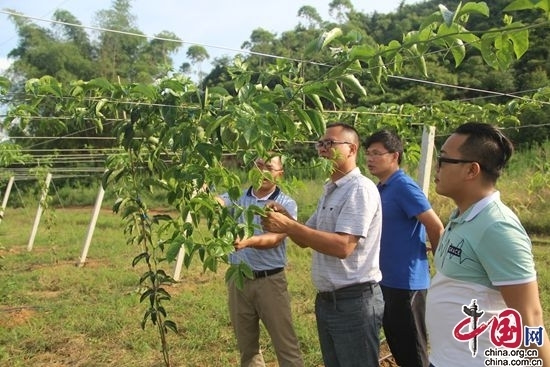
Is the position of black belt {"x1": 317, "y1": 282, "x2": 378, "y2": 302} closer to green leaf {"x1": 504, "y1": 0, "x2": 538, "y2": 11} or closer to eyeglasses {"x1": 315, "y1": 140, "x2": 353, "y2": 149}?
eyeglasses {"x1": 315, "y1": 140, "x2": 353, "y2": 149}

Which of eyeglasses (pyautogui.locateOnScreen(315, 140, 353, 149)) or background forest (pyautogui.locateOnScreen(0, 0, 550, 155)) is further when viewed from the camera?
background forest (pyautogui.locateOnScreen(0, 0, 550, 155))

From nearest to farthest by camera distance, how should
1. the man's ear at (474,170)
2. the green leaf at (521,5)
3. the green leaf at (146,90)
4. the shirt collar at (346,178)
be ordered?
the green leaf at (521,5), the man's ear at (474,170), the green leaf at (146,90), the shirt collar at (346,178)

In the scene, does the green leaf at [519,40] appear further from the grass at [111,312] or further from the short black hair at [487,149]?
the grass at [111,312]

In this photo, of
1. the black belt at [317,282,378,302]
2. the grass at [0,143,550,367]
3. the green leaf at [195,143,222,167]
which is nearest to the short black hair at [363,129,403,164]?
the grass at [0,143,550,367]

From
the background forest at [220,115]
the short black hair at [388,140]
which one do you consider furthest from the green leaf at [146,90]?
the short black hair at [388,140]

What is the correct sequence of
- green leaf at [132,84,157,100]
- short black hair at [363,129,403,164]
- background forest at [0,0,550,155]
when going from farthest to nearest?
background forest at [0,0,550,155], short black hair at [363,129,403,164], green leaf at [132,84,157,100]

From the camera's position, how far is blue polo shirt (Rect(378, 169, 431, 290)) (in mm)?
2580

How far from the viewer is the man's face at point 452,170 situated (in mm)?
1590

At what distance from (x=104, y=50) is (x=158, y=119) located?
2875 centimetres

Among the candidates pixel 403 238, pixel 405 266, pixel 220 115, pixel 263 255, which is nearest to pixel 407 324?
pixel 405 266

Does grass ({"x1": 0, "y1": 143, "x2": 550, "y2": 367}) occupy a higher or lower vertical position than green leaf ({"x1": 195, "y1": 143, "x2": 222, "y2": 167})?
lower

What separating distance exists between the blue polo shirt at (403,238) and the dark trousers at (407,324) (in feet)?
0.17

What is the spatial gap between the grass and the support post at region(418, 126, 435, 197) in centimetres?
149

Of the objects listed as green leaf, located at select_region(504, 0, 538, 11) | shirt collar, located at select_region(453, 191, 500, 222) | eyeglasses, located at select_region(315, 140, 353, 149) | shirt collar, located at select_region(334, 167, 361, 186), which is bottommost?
shirt collar, located at select_region(453, 191, 500, 222)
